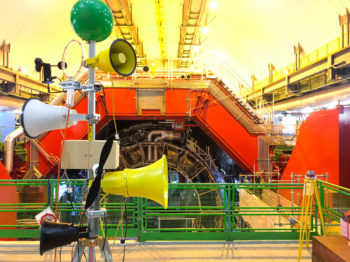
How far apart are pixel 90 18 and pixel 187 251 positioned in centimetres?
311

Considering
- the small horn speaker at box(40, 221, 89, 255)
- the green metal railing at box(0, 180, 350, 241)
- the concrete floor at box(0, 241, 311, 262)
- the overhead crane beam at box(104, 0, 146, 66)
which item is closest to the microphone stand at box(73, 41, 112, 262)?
the small horn speaker at box(40, 221, 89, 255)

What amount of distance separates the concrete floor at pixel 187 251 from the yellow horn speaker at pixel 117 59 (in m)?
2.53

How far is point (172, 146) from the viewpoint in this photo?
29.5ft

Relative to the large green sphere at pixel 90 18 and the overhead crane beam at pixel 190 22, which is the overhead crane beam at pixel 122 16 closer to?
the overhead crane beam at pixel 190 22

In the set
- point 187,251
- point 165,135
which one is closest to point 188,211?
point 187,251

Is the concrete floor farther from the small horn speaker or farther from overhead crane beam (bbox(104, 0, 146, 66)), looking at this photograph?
overhead crane beam (bbox(104, 0, 146, 66))

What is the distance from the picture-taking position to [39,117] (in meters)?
1.77

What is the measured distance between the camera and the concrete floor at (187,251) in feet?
11.2

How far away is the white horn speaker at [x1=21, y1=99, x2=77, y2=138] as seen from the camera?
172 cm

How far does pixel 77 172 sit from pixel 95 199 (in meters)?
10.3

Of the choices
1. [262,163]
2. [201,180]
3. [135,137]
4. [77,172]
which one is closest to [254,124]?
[262,163]

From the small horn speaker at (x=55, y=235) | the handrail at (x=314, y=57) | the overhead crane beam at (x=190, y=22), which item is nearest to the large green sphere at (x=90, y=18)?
the small horn speaker at (x=55, y=235)

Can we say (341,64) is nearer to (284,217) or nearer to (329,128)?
(329,128)

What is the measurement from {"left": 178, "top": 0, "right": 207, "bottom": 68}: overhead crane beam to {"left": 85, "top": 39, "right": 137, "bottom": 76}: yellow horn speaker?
5.90 m
